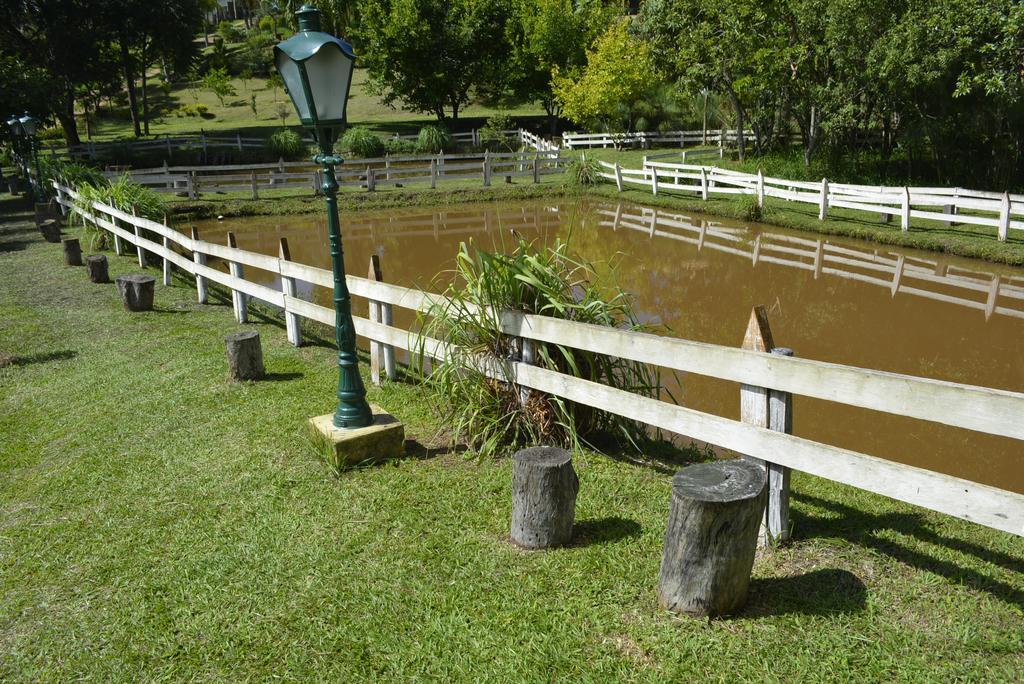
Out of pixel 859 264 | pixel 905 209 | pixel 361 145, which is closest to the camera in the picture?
pixel 859 264

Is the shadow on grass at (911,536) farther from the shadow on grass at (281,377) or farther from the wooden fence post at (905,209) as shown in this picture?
the wooden fence post at (905,209)

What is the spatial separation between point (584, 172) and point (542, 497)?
24.9 meters

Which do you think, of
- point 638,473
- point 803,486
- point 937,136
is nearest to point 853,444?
point 803,486

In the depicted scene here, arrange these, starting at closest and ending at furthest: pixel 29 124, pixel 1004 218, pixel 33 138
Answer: pixel 1004 218, pixel 29 124, pixel 33 138

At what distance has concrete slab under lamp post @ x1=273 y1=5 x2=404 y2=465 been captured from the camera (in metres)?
5.18

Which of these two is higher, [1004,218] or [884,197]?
[884,197]

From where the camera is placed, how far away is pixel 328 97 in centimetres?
530

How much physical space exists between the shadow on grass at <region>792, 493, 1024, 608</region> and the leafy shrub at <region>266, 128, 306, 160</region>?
34189 millimetres

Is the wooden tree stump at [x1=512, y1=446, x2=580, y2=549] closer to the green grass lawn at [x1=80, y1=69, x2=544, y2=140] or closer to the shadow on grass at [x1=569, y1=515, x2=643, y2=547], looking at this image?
the shadow on grass at [x1=569, y1=515, x2=643, y2=547]

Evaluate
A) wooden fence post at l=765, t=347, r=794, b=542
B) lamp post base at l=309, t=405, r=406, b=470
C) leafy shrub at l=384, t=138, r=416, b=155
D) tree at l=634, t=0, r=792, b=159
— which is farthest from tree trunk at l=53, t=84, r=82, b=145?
wooden fence post at l=765, t=347, r=794, b=542

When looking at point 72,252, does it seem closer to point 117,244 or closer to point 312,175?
point 117,244

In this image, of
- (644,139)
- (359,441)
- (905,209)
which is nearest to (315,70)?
(359,441)

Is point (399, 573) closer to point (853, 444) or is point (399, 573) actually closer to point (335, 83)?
point (335, 83)

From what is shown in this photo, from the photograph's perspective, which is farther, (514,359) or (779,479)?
(514,359)
